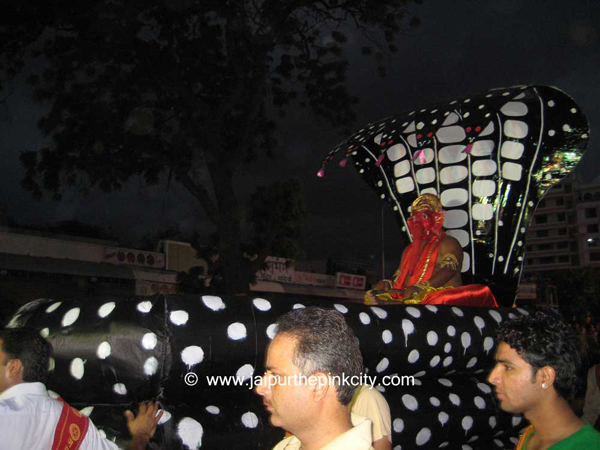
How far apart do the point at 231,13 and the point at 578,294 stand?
116 ft

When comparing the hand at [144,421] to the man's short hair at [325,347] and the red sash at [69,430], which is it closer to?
the red sash at [69,430]

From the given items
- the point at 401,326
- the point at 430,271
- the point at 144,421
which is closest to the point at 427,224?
the point at 430,271

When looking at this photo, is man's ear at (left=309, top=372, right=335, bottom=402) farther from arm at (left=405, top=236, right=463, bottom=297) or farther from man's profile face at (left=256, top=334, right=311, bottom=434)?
arm at (left=405, top=236, right=463, bottom=297)

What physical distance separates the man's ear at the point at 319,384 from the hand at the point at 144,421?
3.98 feet

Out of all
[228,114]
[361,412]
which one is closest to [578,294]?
[228,114]

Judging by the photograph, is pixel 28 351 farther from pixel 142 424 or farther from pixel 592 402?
pixel 592 402

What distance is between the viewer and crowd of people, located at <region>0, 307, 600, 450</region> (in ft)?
4.31

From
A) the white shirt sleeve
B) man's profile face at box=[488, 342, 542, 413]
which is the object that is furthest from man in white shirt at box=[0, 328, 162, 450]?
the white shirt sleeve

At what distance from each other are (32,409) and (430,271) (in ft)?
11.7

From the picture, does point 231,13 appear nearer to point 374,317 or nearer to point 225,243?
point 225,243

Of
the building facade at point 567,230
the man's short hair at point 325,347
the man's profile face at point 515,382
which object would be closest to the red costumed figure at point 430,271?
the man's profile face at point 515,382

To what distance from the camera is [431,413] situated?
129 inches

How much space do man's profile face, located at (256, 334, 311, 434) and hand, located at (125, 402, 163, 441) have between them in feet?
3.54

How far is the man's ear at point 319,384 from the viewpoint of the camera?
51.2 inches
